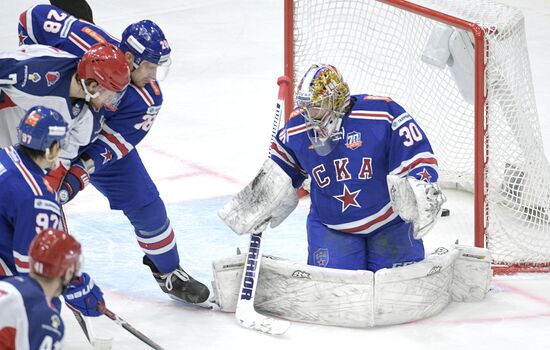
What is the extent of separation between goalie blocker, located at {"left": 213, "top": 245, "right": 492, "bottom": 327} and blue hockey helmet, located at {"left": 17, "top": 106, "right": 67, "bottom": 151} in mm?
1170

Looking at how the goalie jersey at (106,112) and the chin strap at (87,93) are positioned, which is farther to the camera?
the goalie jersey at (106,112)

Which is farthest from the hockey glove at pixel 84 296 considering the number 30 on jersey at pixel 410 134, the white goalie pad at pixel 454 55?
the white goalie pad at pixel 454 55

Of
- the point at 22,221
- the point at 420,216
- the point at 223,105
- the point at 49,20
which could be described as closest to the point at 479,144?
the point at 420,216

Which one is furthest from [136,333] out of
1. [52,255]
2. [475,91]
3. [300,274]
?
[475,91]

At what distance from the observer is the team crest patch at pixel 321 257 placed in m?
4.50

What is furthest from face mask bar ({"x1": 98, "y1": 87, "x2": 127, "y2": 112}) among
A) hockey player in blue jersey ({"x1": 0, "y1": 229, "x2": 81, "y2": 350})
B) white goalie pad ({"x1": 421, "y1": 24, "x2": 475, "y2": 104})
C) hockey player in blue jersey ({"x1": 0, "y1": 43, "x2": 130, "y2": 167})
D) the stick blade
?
white goalie pad ({"x1": 421, "y1": 24, "x2": 475, "y2": 104})

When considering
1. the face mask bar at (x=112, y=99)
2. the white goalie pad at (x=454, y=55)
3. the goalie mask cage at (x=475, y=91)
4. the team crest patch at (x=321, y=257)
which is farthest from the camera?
the white goalie pad at (x=454, y=55)

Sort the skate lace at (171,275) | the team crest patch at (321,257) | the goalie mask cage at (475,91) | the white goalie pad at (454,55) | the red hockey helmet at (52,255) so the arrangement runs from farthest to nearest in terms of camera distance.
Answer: the white goalie pad at (454,55) → the goalie mask cage at (475,91) → the skate lace at (171,275) → the team crest patch at (321,257) → the red hockey helmet at (52,255)

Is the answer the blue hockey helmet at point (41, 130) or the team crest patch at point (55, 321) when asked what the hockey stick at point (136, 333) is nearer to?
the blue hockey helmet at point (41, 130)

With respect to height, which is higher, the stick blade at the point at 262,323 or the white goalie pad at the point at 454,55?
the white goalie pad at the point at 454,55

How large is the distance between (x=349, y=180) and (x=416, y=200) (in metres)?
0.30

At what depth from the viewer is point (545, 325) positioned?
4398 millimetres

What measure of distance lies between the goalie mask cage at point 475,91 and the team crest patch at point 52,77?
1.47m

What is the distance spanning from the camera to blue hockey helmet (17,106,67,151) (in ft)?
11.2
